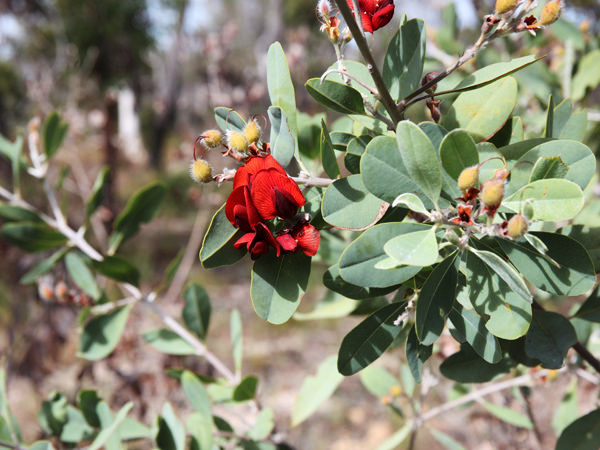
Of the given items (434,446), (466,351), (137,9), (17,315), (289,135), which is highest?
(137,9)

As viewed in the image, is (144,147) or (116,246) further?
(144,147)

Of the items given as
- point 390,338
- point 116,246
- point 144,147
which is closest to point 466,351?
point 390,338

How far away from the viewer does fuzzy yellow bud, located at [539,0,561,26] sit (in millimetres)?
413

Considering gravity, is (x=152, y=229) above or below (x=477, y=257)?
below

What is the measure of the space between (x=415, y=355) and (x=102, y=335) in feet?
1.89

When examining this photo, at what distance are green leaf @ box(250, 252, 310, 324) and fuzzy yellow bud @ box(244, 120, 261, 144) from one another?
0.12m

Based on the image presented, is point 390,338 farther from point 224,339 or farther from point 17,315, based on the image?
point 224,339

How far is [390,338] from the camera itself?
0.50 m

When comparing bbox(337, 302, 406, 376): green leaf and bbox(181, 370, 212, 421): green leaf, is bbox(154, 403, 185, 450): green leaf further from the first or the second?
bbox(337, 302, 406, 376): green leaf

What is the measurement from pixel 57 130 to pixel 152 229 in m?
6.50

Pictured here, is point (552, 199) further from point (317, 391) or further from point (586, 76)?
point (586, 76)

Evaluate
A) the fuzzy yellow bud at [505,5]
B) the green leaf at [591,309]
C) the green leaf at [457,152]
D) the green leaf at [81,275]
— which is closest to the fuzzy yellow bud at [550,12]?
the fuzzy yellow bud at [505,5]

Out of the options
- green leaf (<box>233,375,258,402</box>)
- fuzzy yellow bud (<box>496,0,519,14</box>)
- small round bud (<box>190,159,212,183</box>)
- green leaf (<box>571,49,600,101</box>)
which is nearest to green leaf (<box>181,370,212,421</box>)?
green leaf (<box>233,375,258,402</box>)

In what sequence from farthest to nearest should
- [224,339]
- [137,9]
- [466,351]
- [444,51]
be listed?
[137,9], [224,339], [444,51], [466,351]
